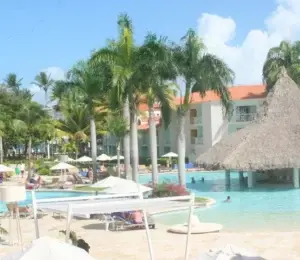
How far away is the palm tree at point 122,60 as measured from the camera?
26781 mm

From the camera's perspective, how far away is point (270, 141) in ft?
102

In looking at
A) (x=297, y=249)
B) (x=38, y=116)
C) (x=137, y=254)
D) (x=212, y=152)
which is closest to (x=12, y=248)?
(x=137, y=254)

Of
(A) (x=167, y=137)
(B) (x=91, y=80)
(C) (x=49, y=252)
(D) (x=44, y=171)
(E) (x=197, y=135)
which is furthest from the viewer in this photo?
(A) (x=167, y=137)

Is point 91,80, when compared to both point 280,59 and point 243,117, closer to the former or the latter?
point 243,117

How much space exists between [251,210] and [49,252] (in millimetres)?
16792

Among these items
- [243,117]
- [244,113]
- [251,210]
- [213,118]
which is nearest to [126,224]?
[251,210]

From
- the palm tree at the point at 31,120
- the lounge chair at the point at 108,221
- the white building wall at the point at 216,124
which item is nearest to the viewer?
the lounge chair at the point at 108,221

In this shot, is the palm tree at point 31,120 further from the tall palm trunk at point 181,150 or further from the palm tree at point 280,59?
the tall palm trunk at point 181,150

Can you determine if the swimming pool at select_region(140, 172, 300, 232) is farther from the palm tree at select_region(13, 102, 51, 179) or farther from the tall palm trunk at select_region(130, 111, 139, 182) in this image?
the palm tree at select_region(13, 102, 51, 179)

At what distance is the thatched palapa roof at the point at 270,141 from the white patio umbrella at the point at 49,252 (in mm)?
23890

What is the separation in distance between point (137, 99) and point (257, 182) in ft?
33.1

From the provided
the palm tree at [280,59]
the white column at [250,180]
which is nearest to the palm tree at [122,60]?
the white column at [250,180]

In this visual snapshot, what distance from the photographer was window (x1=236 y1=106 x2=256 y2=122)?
51250 millimetres

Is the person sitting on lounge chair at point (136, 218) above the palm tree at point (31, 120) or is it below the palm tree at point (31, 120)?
below
